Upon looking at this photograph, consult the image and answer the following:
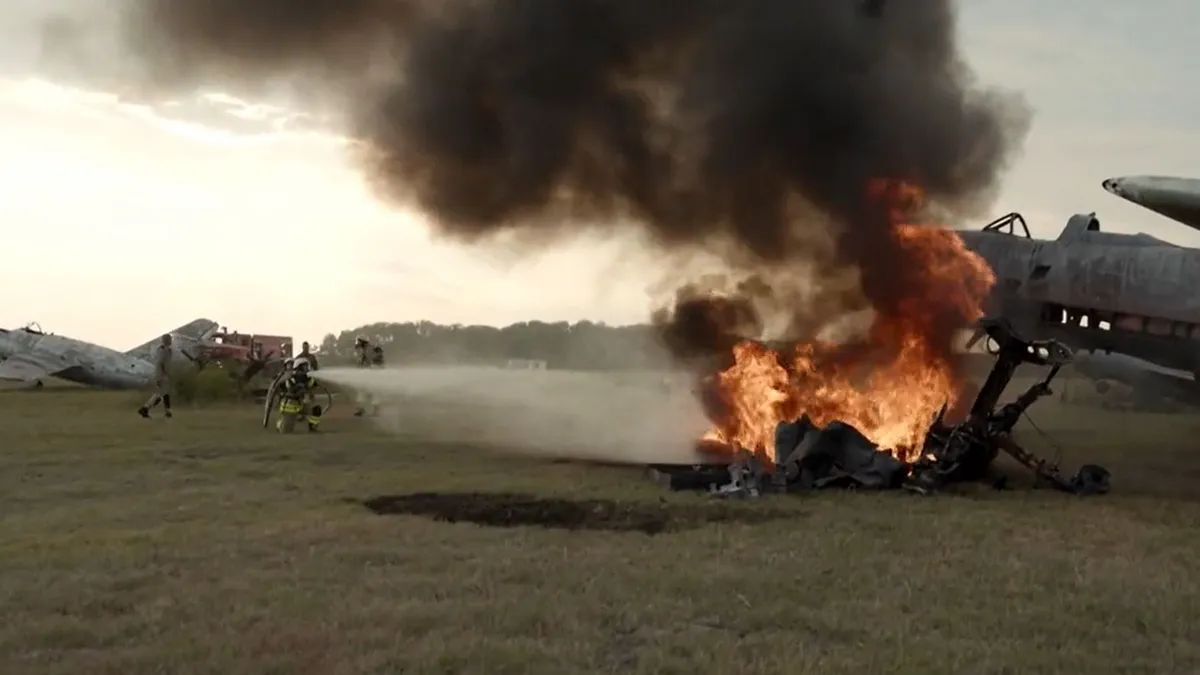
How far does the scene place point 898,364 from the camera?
16500mm

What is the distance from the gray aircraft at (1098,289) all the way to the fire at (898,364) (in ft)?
5.03

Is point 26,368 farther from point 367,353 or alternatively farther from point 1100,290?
point 1100,290

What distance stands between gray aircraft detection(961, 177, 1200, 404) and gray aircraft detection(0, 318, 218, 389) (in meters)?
31.2

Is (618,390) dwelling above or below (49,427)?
above

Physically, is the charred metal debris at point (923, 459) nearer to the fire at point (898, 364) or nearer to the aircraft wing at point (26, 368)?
the fire at point (898, 364)

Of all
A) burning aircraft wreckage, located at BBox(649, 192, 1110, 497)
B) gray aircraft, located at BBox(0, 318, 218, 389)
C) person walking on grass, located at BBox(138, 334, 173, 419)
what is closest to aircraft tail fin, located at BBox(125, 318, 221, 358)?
gray aircraft, located at BBox(0, 318, 218, 389)

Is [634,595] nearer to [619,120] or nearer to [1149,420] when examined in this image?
[619,120]

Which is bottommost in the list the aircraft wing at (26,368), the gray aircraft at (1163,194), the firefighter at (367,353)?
the aircraft wing at (26,368)

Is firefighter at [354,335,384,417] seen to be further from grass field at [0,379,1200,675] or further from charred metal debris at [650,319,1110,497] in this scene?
charred metal debris at [650,319,1110,497]

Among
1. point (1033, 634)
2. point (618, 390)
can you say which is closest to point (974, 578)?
point (1033, 634)

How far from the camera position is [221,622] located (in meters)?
6.98

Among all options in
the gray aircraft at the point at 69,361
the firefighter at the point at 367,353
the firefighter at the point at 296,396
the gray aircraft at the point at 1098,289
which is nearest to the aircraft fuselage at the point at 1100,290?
the gray aircraft at the point at 1098,289

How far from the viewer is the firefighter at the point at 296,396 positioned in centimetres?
2214

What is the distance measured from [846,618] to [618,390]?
1760cm
